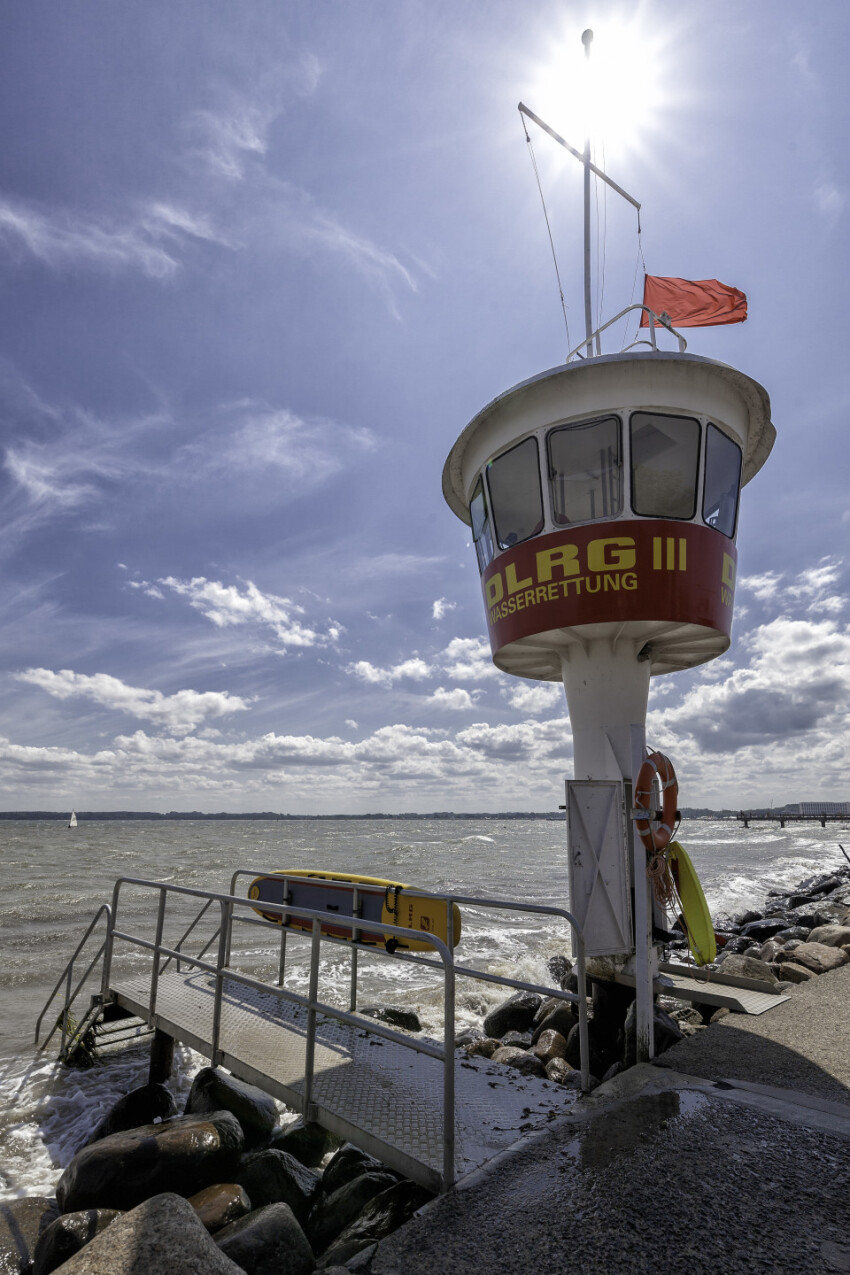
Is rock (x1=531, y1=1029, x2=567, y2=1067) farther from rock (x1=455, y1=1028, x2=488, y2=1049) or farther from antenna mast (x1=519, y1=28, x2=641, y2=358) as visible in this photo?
antenna mast (x1=519, y1=28, x2=641, y2=358)

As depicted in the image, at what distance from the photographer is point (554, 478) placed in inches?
276

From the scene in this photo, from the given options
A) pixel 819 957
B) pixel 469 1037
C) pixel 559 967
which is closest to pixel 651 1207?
pixel 469 1037

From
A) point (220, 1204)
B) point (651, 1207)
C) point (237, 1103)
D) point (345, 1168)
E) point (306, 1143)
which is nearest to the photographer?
point (651, 1207)

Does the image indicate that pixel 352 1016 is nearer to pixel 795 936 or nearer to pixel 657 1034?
pixel 657 1034

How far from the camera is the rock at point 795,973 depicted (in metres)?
7.93

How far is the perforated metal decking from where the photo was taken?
12.3ft

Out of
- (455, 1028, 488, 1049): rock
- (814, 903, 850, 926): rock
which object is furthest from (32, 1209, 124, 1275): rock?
(814, 903, 850, 926): rock

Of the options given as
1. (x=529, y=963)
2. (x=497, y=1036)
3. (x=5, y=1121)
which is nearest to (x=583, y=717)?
(x=497, y=1036)

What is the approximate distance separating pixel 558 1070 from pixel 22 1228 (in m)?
4.47

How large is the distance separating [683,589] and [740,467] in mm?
1942

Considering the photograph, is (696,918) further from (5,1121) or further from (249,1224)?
(5,1121)

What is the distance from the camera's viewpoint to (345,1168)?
4867mm

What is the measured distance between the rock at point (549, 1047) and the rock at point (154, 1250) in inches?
177

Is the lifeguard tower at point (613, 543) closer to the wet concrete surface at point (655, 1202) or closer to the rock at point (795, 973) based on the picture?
the wet concrete surface at point (655, 1202)
